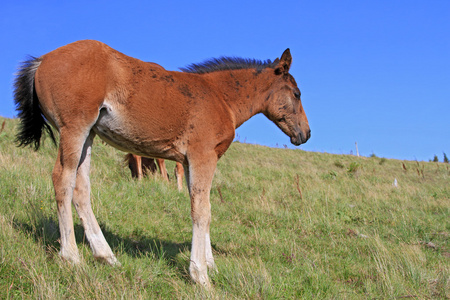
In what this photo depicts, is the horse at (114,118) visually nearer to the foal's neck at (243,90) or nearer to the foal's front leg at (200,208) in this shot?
the foal's front leg at (200,208)

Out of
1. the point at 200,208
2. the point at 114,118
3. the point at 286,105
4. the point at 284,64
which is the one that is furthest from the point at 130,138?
the point at 284,64

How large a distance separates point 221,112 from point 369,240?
3.32 meters

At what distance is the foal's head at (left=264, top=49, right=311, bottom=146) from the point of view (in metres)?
5.62

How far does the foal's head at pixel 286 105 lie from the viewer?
562 cm

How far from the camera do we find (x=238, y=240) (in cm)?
602

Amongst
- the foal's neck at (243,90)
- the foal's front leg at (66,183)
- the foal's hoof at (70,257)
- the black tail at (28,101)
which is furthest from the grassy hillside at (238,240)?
the foal's neck at (243,90)

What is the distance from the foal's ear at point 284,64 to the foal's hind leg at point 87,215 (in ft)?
9.20

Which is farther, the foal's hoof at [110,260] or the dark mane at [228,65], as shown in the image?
the dark mane at [228,65]

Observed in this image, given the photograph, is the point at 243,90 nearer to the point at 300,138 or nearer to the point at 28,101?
the point at 300,138

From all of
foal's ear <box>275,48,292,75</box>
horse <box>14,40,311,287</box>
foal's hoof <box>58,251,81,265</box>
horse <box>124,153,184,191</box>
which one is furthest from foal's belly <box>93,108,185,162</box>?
horse <box>124,153,184,191</box>

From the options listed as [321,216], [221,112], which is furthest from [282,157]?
[221,112]

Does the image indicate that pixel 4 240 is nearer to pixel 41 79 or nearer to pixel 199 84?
pixel 41 79

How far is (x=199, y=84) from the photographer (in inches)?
194

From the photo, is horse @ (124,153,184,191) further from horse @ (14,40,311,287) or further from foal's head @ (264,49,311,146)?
horse @ (14,40,311,287)
